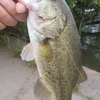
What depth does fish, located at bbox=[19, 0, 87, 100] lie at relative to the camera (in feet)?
5.19

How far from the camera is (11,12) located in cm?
→ 174

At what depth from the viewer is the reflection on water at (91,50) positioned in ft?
20.3

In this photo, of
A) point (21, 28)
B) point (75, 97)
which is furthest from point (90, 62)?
point (75, 97)

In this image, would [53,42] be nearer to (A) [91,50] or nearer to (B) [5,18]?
(B) [5,18]

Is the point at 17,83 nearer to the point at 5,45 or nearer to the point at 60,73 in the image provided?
the point at 5,45

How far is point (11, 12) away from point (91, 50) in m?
5.45

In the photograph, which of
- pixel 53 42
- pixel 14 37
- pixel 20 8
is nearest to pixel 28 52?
pixel 53 42

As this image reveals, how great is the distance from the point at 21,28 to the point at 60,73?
3.80 meters


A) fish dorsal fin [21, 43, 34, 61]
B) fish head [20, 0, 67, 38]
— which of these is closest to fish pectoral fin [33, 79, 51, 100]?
fish dorsal fin [21, 43, 34, 61]

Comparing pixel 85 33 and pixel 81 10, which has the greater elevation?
pixel 81 10

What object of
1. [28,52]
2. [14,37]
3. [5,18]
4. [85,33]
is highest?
[5,18]

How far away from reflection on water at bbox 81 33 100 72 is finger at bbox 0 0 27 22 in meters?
4.34

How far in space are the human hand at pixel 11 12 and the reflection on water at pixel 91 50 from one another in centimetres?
431

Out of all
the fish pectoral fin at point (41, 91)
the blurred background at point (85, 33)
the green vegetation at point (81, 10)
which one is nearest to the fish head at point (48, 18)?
the fish pectoral fin at point (41, 91)
